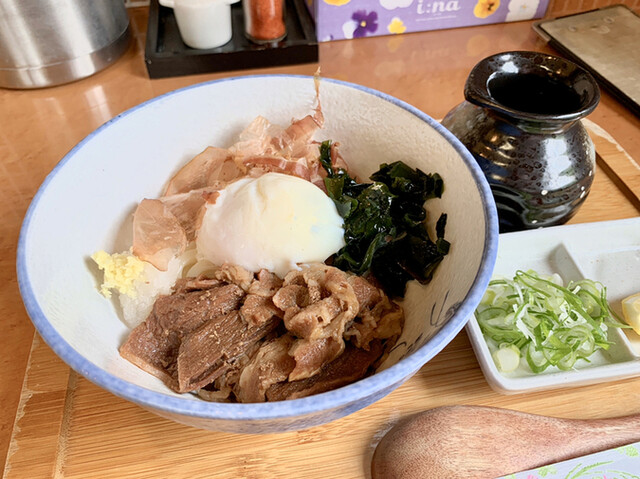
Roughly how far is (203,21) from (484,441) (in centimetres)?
181

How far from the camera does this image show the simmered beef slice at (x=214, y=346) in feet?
3.25

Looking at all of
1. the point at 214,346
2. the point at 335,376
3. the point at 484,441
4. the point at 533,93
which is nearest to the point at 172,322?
the point at 214,346

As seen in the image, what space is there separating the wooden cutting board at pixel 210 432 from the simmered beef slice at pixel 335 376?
119mm

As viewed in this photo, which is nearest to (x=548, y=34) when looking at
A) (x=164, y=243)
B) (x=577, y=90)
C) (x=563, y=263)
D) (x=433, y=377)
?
(x=577, y=90)

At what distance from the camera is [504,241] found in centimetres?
132

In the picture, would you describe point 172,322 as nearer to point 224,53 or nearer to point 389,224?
point 389,224

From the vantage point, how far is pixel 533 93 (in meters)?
1.32

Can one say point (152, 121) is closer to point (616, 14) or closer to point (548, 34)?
point (548, 34)

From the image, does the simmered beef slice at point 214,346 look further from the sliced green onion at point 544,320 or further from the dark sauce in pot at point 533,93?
the dark sauce in pot at point 533,93

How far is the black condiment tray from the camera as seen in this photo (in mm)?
Result: 2082

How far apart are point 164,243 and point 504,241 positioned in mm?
880

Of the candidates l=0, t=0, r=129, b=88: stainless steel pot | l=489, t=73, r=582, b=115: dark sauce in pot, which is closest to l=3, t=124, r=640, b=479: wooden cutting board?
l=489, t=73, r=582, b=115: dark sauce in pot

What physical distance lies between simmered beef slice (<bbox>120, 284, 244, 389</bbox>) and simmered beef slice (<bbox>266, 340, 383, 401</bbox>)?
8.8 inches

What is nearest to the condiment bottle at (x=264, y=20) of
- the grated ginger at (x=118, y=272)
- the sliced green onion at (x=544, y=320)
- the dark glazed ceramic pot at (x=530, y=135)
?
the dark glazed ceramic pot at (x=530, y=135)
